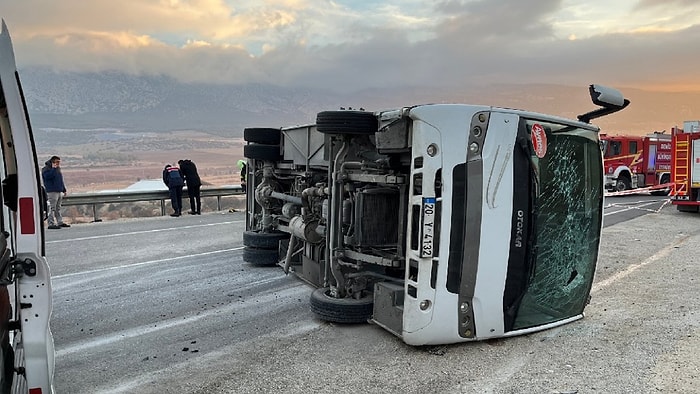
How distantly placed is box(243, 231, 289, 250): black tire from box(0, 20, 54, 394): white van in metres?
4.40

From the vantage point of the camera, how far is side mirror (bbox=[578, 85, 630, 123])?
466 centimetres

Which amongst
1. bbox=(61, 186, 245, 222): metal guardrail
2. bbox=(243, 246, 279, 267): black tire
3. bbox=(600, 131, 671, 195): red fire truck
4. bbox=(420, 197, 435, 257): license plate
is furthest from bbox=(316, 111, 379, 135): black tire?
bbox=(600, 131, 671, 195): red fire truck

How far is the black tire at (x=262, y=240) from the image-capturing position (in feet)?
23.5

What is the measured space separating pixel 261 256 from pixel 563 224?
4.08m

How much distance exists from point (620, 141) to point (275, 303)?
21.0m

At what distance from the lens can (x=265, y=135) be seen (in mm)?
7180

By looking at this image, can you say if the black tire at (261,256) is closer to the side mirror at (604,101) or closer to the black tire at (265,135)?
the black tire at (265,135)

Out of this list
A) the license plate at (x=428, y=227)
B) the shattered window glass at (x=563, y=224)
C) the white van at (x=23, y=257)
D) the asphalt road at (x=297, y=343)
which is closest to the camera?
the white van at (x=23, y=257)

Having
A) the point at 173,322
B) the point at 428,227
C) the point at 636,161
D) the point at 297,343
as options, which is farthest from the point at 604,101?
the point at 636,161

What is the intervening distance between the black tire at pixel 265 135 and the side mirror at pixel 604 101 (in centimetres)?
382

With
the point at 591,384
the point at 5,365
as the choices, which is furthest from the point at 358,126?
the point at 5,365

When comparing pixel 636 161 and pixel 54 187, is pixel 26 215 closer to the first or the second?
pixel 54 187

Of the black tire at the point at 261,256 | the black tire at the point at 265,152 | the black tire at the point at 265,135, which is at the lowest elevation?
the black tire at the point at 261,256

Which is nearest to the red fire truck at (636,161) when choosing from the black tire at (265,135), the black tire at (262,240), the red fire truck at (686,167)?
the red fire truck at (686,167)
